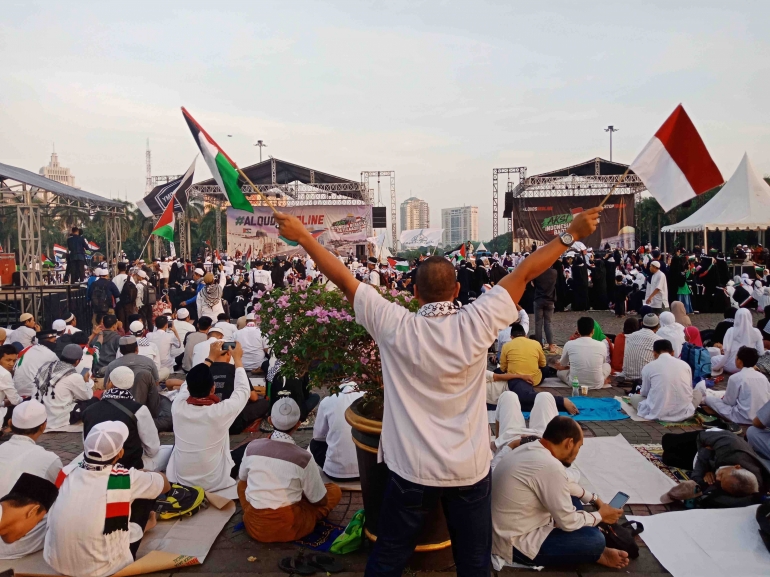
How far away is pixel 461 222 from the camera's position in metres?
109

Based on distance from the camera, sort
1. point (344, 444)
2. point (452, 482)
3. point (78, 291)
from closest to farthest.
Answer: point (452, 482) → point (344, 444) → point (78, 291)

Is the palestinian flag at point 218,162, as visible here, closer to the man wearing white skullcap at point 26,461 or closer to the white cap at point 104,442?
the white cap at point 104,442

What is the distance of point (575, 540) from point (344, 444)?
87.0 inches

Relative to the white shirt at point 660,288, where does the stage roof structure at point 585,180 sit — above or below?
above

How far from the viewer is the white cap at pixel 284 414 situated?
13.9 feet

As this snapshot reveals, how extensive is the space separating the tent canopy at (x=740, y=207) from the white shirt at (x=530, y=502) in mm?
19233

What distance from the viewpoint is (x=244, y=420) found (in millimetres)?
6879

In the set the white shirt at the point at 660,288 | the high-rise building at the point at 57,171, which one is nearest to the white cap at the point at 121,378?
the white shirt at the point at 660,288

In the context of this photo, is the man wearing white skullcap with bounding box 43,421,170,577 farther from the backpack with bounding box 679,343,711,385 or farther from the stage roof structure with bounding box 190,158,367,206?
the stage roof structure with bounding box 190,158,367,206

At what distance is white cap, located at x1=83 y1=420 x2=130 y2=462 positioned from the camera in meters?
3.43

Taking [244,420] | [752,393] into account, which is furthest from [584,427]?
[244,420]

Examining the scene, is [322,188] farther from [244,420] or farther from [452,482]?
[452,482]

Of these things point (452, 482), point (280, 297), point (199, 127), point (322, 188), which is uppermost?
point (322, 188)

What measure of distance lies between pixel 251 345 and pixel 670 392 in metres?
5.86
